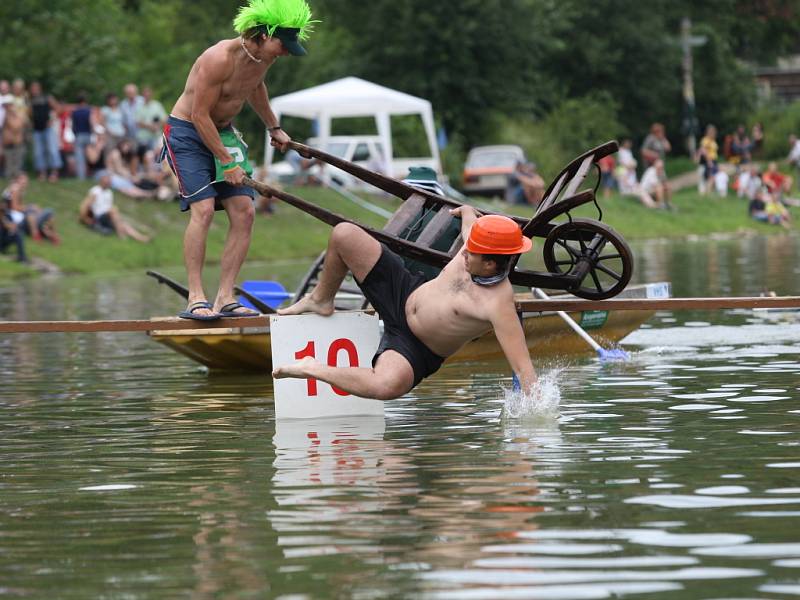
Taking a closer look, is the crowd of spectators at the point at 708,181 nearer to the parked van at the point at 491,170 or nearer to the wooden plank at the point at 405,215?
the parked van at the point at 491,170

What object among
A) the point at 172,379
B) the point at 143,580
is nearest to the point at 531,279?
the point at 172,379

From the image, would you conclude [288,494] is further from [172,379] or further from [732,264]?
[732,264]

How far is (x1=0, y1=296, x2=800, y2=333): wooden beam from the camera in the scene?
1211 centimetres

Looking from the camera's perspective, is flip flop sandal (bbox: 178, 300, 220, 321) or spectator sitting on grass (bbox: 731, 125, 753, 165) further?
spectator sitting on grass (bbox: 731, 125, 753, 165)

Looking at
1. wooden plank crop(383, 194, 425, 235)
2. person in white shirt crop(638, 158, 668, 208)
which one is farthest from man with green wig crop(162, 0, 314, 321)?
person in white shirt crop(638, 158, 668, 208)

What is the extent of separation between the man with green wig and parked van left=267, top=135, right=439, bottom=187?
29223mm

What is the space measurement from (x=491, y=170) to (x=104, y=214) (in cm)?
1981

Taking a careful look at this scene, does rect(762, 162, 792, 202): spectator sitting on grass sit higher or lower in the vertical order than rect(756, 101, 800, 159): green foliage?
lower

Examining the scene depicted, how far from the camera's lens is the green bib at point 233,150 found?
1207cm

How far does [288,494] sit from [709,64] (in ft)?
197

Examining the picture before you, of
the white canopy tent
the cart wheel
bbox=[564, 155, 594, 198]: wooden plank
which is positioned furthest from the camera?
the white canopy tent

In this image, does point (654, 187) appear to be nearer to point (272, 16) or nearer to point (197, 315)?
point (197, 315)

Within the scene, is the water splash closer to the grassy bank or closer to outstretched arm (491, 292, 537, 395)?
outstretched arm (491, 292, 537, 395)

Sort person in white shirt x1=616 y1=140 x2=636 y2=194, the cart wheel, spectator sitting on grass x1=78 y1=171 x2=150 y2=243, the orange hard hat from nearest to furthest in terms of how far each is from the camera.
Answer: the orange hard hat, the cart wheel, spectator sitting on grass x1=78 y1=171 x2=150 y2=243, person in white shirt x1=616 y1=140 x2=636 y2=194
